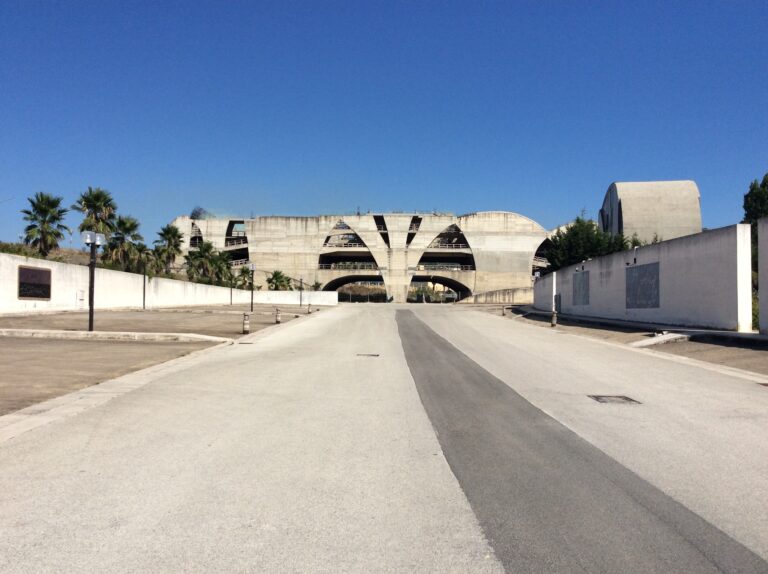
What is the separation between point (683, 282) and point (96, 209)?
41913mm

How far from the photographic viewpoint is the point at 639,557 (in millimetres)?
3869

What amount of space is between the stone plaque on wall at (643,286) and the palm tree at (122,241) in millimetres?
38717

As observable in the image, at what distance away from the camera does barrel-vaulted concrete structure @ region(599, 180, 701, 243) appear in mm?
84938

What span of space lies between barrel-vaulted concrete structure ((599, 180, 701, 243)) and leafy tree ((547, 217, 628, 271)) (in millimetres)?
18013

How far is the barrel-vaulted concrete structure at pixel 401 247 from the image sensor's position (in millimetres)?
112438

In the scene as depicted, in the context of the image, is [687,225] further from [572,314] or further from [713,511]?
[713,511]

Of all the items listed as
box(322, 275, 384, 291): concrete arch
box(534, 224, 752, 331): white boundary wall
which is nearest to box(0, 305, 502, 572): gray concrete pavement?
box(534, 224, 752, 331): white boundary wall

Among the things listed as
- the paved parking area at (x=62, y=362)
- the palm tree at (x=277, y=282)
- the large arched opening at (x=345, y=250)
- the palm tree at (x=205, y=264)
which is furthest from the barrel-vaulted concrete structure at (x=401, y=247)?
the paved parking area at (x=62, y=362)

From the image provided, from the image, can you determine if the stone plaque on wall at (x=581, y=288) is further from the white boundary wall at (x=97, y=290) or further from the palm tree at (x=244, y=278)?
the palm tree at (x=244, y=278)

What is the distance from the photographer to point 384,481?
538 centimetres

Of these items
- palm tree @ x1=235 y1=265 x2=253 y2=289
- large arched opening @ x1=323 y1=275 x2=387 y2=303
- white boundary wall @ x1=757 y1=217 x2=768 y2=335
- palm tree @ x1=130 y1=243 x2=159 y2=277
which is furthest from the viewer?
large arched opening @ x1=323 y1=275 x2=387 y2=303

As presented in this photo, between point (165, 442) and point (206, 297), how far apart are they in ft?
204

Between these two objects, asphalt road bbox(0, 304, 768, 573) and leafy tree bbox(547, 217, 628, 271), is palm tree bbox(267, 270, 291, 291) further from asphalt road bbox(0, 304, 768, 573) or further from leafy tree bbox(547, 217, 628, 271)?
asphalt road bbox(0, 304, 768, 573)

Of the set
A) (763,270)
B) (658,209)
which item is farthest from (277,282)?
(763,270)
